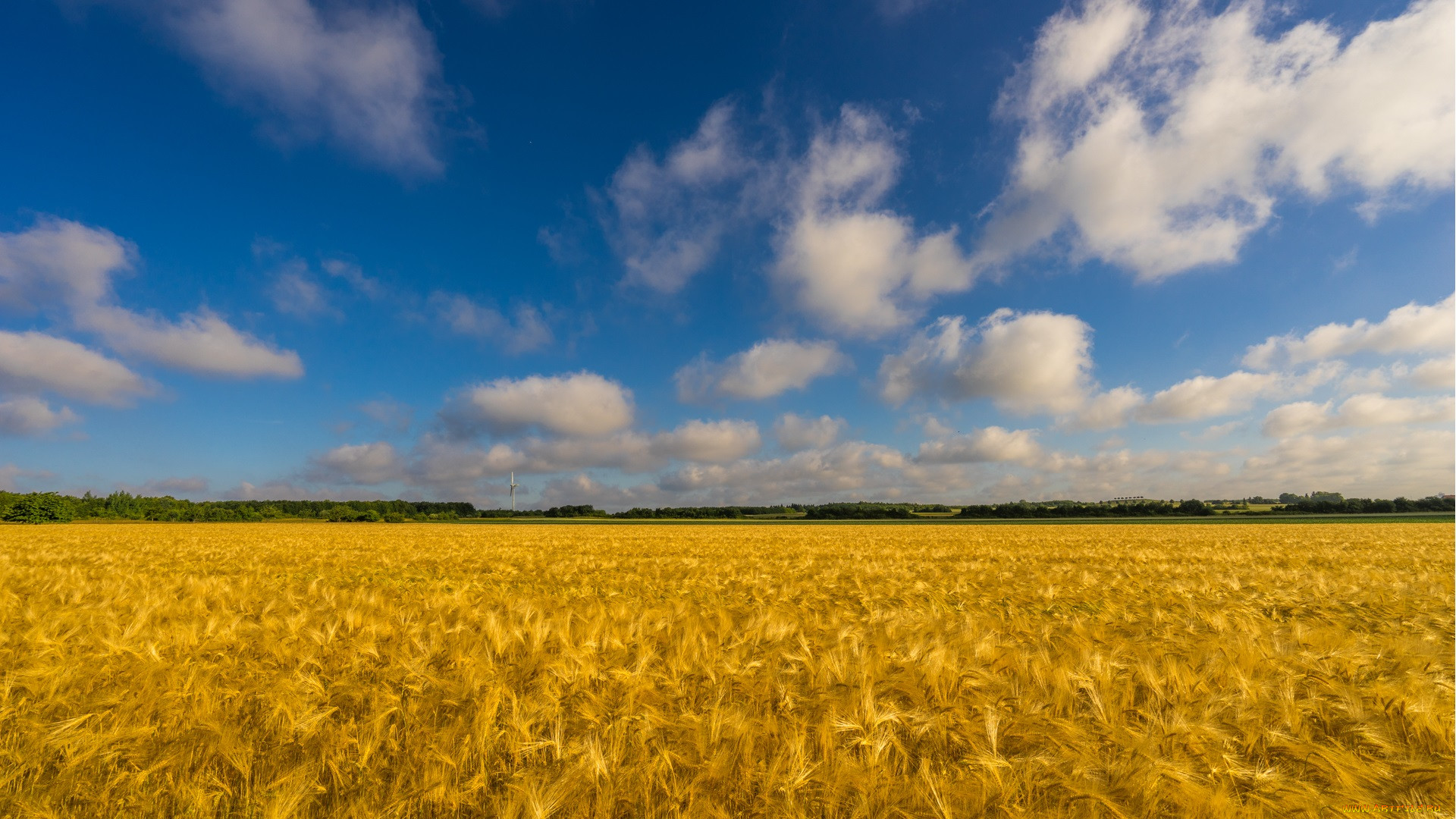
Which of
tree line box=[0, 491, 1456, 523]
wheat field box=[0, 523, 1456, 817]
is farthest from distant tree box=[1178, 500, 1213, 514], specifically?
wheat field box=[0, 523, 1456, 817]

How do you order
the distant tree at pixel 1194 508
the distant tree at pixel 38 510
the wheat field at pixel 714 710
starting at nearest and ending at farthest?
1. the wheat field at pixel 714 710
2. the distant tree at pixel 38 510
3. the distant tree at pixel 1194 508

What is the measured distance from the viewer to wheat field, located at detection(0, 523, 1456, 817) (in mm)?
2414

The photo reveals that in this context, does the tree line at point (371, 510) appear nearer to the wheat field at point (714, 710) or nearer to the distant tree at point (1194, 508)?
the distant tree at point (1194, 508)

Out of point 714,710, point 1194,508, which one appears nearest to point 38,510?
point 714,710

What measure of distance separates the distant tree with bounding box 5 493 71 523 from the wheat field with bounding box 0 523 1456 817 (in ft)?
319

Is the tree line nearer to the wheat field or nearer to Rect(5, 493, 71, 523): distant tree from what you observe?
Rect(5, 493, 71, 523): distant tree

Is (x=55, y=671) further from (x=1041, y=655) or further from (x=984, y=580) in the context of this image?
(x=984, y=580)

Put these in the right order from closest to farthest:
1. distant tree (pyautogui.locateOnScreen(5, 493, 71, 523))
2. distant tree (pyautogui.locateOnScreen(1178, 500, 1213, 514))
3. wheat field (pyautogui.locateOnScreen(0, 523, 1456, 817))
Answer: wheat field (pyautogui.locateOnScreen(0, 523, 1456, 817)) → distant tree (pyautogui.locateOnScreen(5, 493, 71, 523)) → distant tree (pyautogui.locateOnScreen(1178, 500, 1213, 514))

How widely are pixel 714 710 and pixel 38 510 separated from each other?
346ft

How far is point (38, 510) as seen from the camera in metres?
66.4

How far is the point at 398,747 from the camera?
2865 millimetres

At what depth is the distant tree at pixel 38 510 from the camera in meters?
66.1

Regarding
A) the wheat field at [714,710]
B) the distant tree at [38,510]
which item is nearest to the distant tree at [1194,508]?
the wheat field at [714,710]

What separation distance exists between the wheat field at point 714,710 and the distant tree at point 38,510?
9724cm
